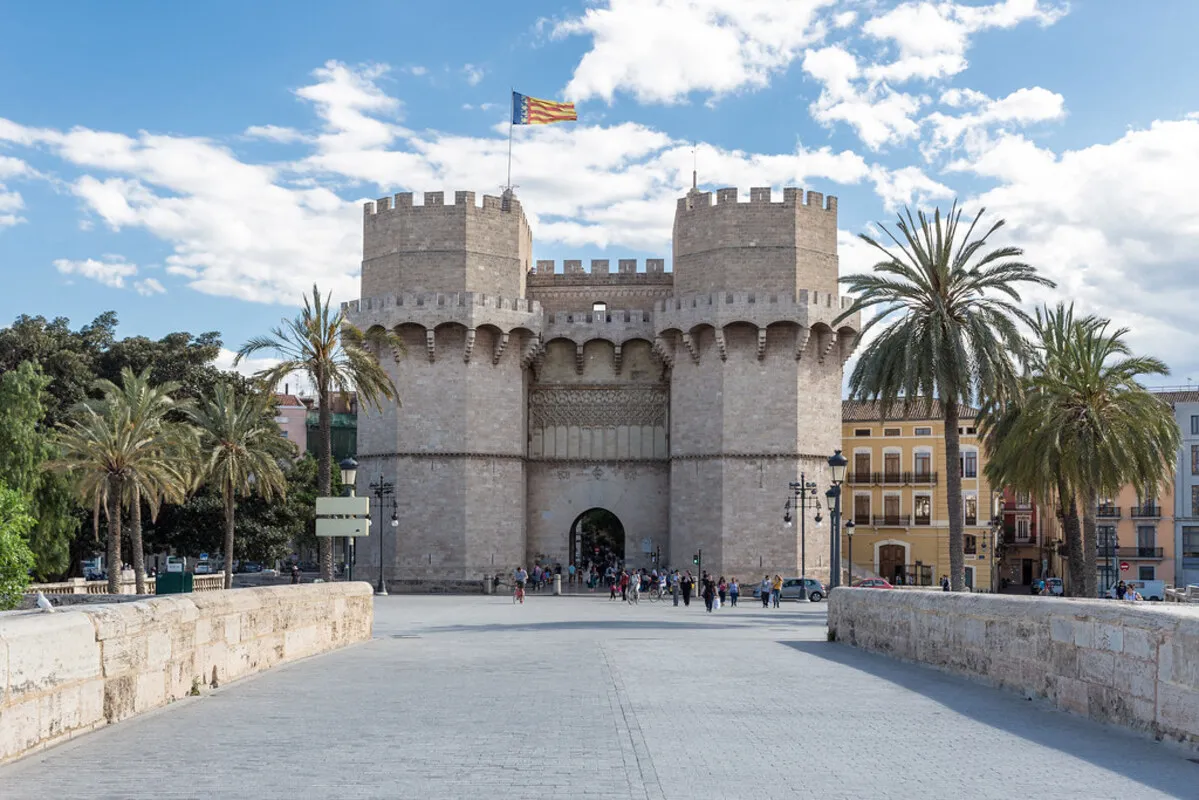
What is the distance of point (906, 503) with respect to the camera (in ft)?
173

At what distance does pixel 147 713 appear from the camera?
938cm

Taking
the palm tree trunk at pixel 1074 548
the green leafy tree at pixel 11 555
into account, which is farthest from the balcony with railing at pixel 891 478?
the green leafy tree at pixel 11 555

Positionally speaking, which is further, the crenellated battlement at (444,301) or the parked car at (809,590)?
the crenellated battlement at (444,301)

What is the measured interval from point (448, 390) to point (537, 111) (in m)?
9.90

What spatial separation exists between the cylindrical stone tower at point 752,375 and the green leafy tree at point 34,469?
1904cm

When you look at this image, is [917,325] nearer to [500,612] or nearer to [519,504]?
[500,612]

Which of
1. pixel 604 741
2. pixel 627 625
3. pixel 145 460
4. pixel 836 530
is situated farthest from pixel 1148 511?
pixel 604 741

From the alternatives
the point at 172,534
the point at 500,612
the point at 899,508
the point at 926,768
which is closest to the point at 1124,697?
the point at 926,768

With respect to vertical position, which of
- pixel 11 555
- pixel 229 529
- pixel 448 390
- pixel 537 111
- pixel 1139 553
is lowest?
pixel 1139 553

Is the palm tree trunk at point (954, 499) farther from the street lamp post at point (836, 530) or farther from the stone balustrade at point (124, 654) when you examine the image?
the stone balustrade at point (124, 654)

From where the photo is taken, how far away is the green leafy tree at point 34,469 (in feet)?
113

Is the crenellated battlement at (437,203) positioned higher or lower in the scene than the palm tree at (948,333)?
higher

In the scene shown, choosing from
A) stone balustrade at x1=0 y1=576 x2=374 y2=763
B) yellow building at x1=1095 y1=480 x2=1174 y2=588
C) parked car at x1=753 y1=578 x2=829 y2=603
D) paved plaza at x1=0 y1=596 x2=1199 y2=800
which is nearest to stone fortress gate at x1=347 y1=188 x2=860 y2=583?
parked car at x1=753 y1=578 x2=829 y2=603

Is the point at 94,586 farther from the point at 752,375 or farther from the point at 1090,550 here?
the point at 1090,550
